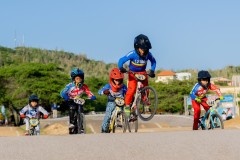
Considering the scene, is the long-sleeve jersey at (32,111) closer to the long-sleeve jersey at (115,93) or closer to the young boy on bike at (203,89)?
the long-sleeve jersey at (115,93)

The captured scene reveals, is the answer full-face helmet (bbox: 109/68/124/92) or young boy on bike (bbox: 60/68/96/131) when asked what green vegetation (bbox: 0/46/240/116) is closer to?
young boy on bike (bbox: 60/68/96/131)

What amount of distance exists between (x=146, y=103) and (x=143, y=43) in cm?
123

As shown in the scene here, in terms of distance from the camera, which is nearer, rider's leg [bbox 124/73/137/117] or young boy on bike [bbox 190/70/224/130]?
rider's leg [bbox 124/73/137/117]

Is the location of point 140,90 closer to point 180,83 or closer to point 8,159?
point 8,159

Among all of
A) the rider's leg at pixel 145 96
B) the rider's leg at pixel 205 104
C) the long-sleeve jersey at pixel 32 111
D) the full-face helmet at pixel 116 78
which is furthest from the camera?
the long-sleeve jersey at pixel 32 111

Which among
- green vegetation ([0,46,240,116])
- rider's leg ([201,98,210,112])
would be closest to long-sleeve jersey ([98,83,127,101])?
rider's leg ([201,98,210,112])

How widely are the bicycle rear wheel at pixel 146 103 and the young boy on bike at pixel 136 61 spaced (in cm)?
23

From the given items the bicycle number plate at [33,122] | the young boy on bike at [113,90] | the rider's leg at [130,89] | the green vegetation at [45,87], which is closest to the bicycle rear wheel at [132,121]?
the rider's leg at [130,89]

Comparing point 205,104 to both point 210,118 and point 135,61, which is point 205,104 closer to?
point 210,118

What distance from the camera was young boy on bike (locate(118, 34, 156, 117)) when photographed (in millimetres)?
11086

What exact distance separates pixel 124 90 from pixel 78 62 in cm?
17689

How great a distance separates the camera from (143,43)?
1105 centimetres

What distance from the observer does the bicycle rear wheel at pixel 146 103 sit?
11.4 m

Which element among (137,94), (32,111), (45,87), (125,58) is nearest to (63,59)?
(45,87)
